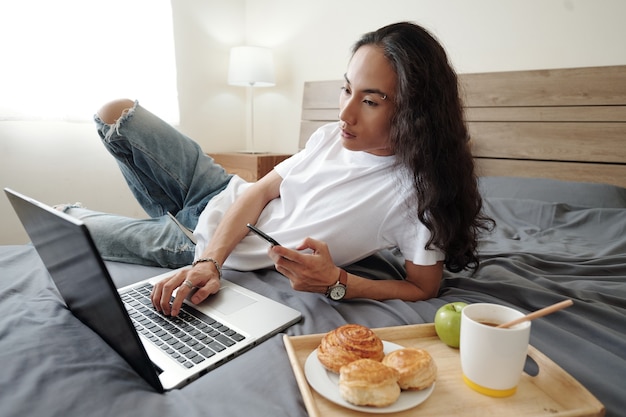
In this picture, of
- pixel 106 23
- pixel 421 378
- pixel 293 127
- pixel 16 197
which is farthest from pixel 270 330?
pixel 293 127

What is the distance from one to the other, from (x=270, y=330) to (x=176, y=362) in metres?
0.17

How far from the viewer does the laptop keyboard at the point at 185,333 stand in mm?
666

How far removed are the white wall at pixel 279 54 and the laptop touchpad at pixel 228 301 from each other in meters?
1.64

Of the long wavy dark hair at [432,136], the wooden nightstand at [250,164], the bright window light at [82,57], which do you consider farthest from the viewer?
the wooden nightstand at [250,164]

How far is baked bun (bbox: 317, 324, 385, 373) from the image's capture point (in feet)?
1.85

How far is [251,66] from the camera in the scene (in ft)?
9.53

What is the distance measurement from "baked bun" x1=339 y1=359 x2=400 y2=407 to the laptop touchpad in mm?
361

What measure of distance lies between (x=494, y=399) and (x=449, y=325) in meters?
0.14

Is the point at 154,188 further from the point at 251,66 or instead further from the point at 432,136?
the point at 251,66

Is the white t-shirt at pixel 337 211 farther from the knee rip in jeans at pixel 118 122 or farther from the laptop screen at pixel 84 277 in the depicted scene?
the laptop screen at pixel 84 277

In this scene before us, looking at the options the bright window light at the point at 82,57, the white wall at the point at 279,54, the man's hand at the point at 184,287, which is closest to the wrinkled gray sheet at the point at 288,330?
the man's hand at the point at 184,287

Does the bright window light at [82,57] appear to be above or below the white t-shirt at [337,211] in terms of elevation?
above

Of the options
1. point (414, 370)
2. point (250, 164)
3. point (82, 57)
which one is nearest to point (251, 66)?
point (250, 164)

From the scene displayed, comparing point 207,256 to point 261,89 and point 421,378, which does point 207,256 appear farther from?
point 261,89
